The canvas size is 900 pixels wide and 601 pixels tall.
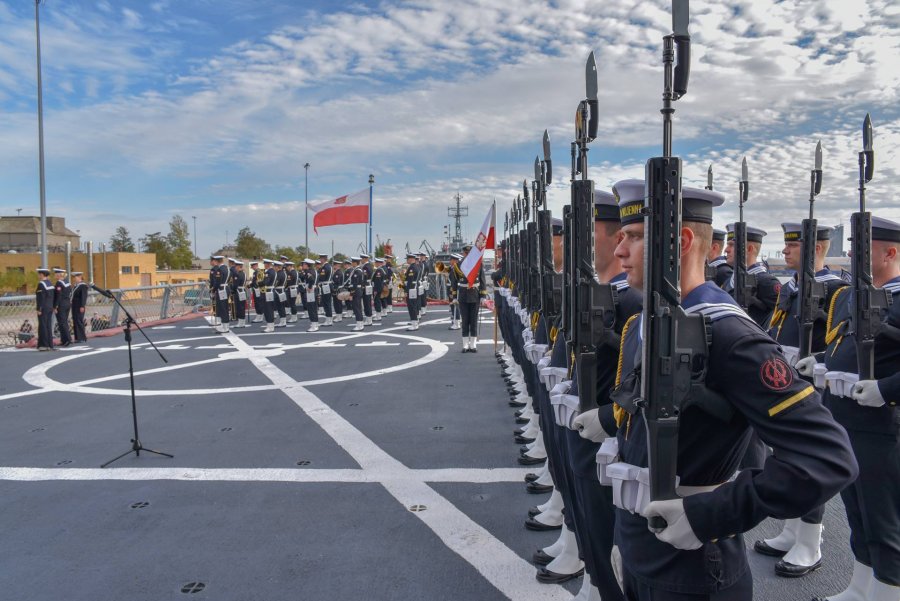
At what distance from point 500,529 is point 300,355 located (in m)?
8.15

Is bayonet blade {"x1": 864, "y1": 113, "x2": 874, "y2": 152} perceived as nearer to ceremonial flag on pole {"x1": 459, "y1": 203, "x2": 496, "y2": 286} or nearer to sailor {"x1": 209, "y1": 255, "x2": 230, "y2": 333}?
ceremonial flag on pole {"x1": 459, "y1": 203, "x2": 496, "y2": 286}

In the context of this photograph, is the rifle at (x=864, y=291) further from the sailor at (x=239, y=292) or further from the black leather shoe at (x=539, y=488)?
the sailor at (x=239, y=292)

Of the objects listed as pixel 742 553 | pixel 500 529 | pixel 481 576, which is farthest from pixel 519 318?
pixel 742 553

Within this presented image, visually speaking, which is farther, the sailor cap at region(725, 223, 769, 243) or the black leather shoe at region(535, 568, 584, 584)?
the sailor cap at region(725, 223, 769, 243)

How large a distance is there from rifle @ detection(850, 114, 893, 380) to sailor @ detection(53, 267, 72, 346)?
578 inches

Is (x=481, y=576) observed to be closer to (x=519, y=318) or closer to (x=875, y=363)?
(x=875, y=363)

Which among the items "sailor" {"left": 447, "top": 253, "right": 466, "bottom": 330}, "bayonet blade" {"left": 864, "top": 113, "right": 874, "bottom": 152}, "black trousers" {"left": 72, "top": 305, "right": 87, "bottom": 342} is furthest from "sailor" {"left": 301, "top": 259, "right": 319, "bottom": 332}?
"bayonet blade" {"left": 864, "top": 113, "right": 874, "bottom": 152}

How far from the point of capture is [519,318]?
7773mm

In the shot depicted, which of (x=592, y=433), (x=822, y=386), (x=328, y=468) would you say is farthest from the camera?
(x=328, y=468)

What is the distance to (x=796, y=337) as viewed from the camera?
14.5 ft

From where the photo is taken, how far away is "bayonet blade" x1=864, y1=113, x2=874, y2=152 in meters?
3.43

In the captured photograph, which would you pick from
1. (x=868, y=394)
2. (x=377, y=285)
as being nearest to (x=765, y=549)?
(x=868, y=394)

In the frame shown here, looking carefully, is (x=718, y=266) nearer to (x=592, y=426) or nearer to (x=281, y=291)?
(x=592, y=426)

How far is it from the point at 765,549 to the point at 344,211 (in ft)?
61.8
